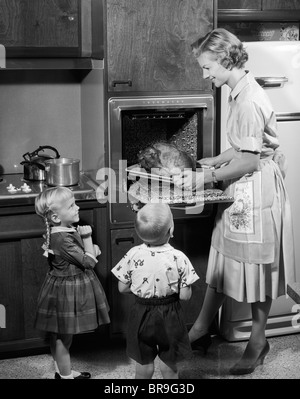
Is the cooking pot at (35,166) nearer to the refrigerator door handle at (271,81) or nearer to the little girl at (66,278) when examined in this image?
the little girl at (66,278)

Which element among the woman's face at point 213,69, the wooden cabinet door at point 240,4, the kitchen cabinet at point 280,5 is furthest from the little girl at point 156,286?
the kitchen cabinet at point 280,5

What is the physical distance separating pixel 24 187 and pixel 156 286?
0.89 metres

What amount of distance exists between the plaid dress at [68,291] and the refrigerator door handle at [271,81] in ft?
3.56

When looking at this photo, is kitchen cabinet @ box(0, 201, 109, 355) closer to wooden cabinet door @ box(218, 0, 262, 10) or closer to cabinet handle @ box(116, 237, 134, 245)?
cabinet handle @ box(116, 237, 134, 245)

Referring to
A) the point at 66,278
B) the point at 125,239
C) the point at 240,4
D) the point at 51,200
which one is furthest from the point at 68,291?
the point at 240,4

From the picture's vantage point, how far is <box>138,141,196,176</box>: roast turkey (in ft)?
9.52

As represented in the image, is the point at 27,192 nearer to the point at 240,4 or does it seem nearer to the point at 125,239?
the point at 125,239

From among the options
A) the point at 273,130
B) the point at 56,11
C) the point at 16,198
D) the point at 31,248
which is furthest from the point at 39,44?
the point at 273,130

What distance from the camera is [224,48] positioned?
2.69m

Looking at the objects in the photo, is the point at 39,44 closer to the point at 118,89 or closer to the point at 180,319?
the point at 118,89

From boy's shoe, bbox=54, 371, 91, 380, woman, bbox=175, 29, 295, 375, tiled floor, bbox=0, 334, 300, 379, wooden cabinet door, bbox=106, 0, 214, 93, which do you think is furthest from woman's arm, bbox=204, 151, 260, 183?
boy's shoe, bbox=54, 371, 91, 380

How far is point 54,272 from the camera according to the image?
2604 mm

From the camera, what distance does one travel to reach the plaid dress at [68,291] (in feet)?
8.41

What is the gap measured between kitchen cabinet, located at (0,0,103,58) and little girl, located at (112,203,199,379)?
0.95m
